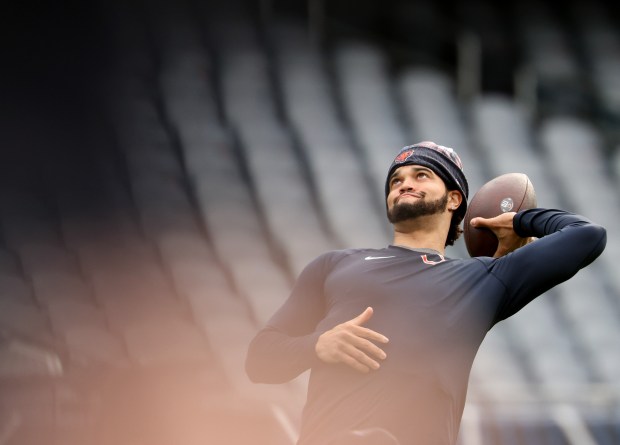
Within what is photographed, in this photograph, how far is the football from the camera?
2.77m

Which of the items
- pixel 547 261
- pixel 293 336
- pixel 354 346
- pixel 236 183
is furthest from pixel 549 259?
pixel 236 183

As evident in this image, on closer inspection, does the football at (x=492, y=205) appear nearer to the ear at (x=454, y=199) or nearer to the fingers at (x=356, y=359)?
the ear at (x=454, y=199)

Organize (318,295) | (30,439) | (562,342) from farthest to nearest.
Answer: (562,342)
(30,439)
(318,295)

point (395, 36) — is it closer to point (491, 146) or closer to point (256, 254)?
point (491, 146)

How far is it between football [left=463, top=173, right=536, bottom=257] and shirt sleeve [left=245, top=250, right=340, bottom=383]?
1.35ft

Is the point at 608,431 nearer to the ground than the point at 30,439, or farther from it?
nearer to the ground

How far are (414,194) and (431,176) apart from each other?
0.26 ft

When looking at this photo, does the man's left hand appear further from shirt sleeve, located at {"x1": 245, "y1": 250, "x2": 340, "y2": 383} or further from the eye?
shirt sleeve, located at {"x1": 245, "y1": 250, "x2": 340, "y2": 383}

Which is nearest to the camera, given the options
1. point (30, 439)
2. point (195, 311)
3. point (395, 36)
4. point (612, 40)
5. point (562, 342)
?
point (30, 439)

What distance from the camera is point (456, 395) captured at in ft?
7.84

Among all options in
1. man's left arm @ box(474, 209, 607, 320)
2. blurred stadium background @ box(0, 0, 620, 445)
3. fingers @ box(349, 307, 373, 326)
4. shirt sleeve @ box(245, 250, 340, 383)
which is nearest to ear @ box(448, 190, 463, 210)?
man's left arm @ box(474, 209, 607, 320)

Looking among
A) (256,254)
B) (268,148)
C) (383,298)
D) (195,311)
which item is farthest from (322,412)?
(268,148)

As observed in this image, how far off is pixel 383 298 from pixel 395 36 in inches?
361

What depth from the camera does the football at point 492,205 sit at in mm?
2773
